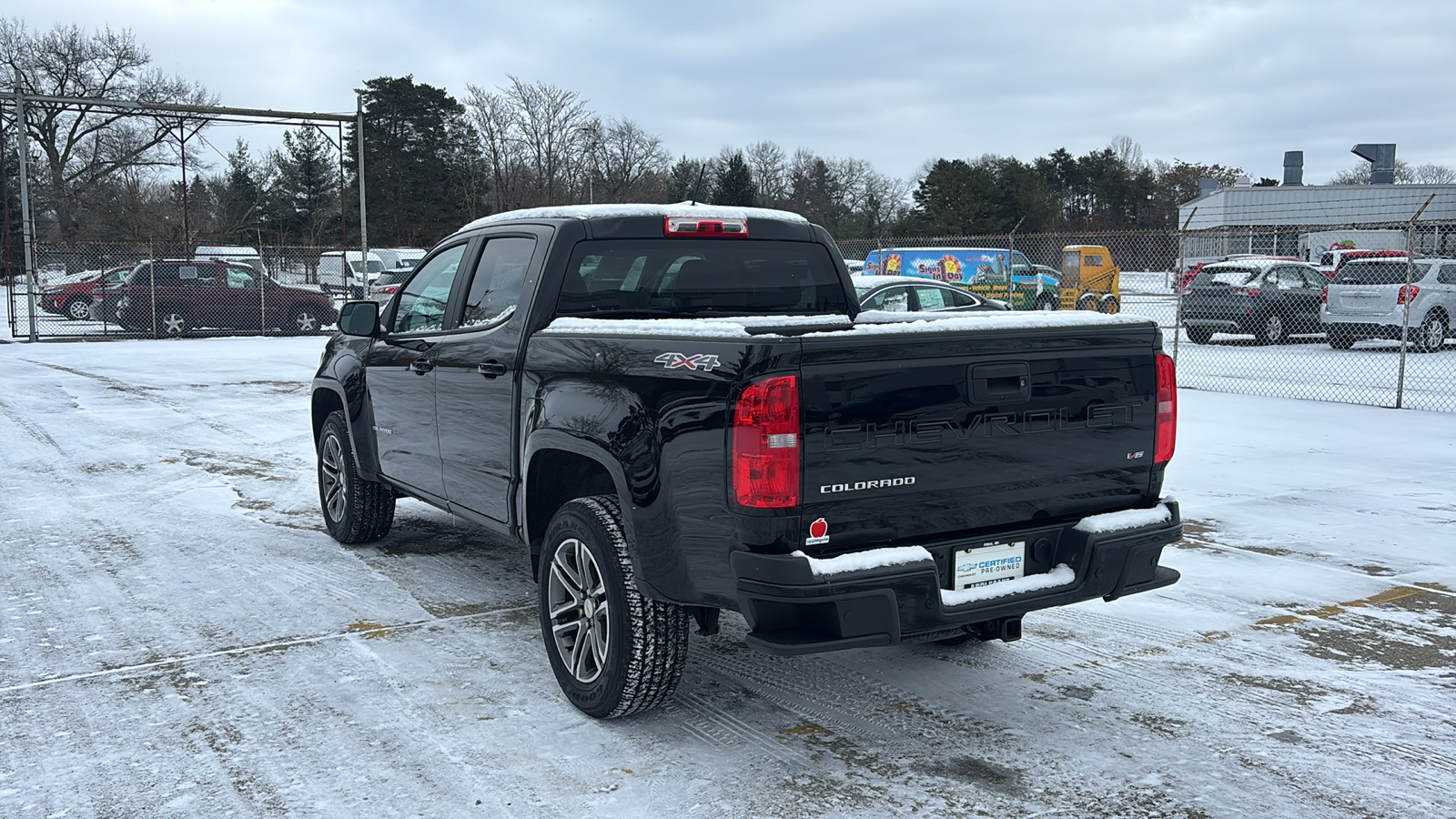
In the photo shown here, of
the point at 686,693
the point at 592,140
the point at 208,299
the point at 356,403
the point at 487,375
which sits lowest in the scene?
the point at 686,693

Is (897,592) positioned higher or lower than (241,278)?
lower

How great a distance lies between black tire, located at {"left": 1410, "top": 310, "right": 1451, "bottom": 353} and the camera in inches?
792

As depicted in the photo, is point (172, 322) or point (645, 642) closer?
point (645, 642)

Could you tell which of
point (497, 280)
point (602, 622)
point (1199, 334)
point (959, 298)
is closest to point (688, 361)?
point (602, 622)

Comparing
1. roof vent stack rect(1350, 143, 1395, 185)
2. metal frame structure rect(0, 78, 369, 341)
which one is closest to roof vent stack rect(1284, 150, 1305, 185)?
roof vent stack rect(1350, 143, 1395, 185)

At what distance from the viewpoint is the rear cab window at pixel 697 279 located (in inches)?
189

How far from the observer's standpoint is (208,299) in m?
26.1

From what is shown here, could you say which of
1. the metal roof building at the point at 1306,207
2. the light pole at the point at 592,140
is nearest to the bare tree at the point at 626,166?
the light pole at the point at 592,140

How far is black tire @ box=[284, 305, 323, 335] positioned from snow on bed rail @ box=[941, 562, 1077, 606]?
26.0 m

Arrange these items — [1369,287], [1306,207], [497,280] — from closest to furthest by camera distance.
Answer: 1. [497,280]
2. [1369,287]
3. [1306,207]

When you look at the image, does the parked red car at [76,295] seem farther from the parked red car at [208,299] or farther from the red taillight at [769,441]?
the red taillight at [769,441]

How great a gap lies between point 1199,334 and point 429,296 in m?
19.6

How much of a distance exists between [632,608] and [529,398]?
3.49ft

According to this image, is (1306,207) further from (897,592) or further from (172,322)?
(897,592)
